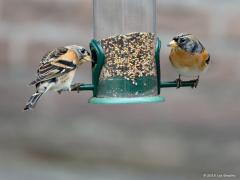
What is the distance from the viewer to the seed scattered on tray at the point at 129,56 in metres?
6.82

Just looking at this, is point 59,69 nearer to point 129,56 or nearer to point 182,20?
point 129,56

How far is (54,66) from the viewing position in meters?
6.80

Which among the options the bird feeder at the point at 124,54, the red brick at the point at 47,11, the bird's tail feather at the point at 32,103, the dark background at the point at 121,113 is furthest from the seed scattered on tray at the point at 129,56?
the red brick at the point at 47,11

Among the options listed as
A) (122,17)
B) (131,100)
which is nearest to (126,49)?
(122,17)

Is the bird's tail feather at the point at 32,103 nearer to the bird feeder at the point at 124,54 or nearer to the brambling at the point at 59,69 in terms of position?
the brambling at the point at 59,69

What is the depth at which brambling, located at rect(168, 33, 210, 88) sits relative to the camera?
278 inches

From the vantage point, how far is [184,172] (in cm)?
821

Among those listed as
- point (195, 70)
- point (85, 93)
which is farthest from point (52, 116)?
point (195, 70)

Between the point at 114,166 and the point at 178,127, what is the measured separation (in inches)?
19.8

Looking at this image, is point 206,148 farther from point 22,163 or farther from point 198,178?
point 22,163

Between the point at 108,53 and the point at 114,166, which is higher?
the point at 108,53

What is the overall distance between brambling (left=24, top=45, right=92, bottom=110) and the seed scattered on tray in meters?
0.12

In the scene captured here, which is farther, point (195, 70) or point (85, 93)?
point (85, 93)

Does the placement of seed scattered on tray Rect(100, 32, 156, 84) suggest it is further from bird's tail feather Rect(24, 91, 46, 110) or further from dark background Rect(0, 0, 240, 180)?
dark background Rect(0, 0, 240, 180)
